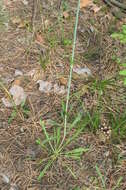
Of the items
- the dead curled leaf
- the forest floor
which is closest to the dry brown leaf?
the forest floor

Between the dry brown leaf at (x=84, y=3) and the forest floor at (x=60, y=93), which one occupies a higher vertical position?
the dry brown leaf at (x=84, y=3)

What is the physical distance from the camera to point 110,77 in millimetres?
2314

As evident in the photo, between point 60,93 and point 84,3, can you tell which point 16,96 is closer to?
point 60,93

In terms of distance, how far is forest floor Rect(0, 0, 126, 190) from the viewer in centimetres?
185

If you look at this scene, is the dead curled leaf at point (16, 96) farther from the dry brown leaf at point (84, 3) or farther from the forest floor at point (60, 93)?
the dry brown leaf at point (84, 3)

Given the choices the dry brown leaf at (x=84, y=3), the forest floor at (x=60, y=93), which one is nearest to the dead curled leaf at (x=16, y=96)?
the forest floor at (x=60, y=93)

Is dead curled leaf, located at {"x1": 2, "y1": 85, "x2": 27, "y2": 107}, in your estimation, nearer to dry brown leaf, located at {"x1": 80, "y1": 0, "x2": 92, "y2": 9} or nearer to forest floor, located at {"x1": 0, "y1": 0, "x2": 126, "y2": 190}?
forest floor, located at {"x1": 0, "y1": 0, "x2": 126, "y2": 190}

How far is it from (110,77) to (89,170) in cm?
74

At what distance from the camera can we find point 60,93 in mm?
2199

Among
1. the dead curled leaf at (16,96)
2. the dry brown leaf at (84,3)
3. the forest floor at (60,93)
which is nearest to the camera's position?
the forest floor at (60,93)

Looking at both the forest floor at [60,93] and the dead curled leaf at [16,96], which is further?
the dead curled leaf at [16,96]

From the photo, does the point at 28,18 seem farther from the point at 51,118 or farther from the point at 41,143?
the point at 41,143

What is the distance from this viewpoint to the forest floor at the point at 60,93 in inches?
72.9

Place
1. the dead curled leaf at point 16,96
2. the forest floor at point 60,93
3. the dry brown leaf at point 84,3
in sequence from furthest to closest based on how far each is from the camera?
the dry brown leaf at point 84,3, the dead curled leaf at point 16,96, the forest floor at point 60,93
